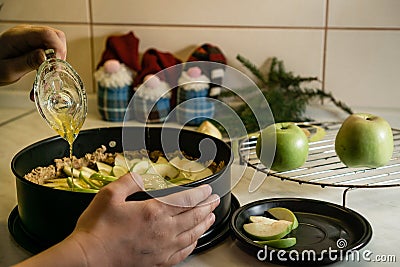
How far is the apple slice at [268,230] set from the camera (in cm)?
75

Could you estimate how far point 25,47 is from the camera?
976 millimetres

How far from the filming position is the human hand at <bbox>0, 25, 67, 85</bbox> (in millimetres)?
901

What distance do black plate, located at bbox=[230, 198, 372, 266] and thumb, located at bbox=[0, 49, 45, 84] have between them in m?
0.42

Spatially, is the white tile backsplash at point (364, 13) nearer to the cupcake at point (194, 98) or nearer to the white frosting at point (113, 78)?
the cupcake at point (194, 98)

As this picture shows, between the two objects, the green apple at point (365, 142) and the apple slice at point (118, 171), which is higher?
the green apple at point (365, 142)

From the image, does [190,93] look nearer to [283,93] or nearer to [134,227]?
[283,93]

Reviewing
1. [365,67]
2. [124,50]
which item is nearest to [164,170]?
[124,50]

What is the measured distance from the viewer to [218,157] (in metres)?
0.90

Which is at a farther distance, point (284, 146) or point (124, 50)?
point (124, 50)

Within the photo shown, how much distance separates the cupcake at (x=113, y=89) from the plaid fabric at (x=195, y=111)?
0.45ft

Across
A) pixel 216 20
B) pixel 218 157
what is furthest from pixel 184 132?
pixel 216 20

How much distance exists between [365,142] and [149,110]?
57 cm

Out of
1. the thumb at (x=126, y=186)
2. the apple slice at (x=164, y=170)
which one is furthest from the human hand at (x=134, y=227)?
the apple slice at (x=164, y=170)

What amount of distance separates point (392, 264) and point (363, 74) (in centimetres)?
67
